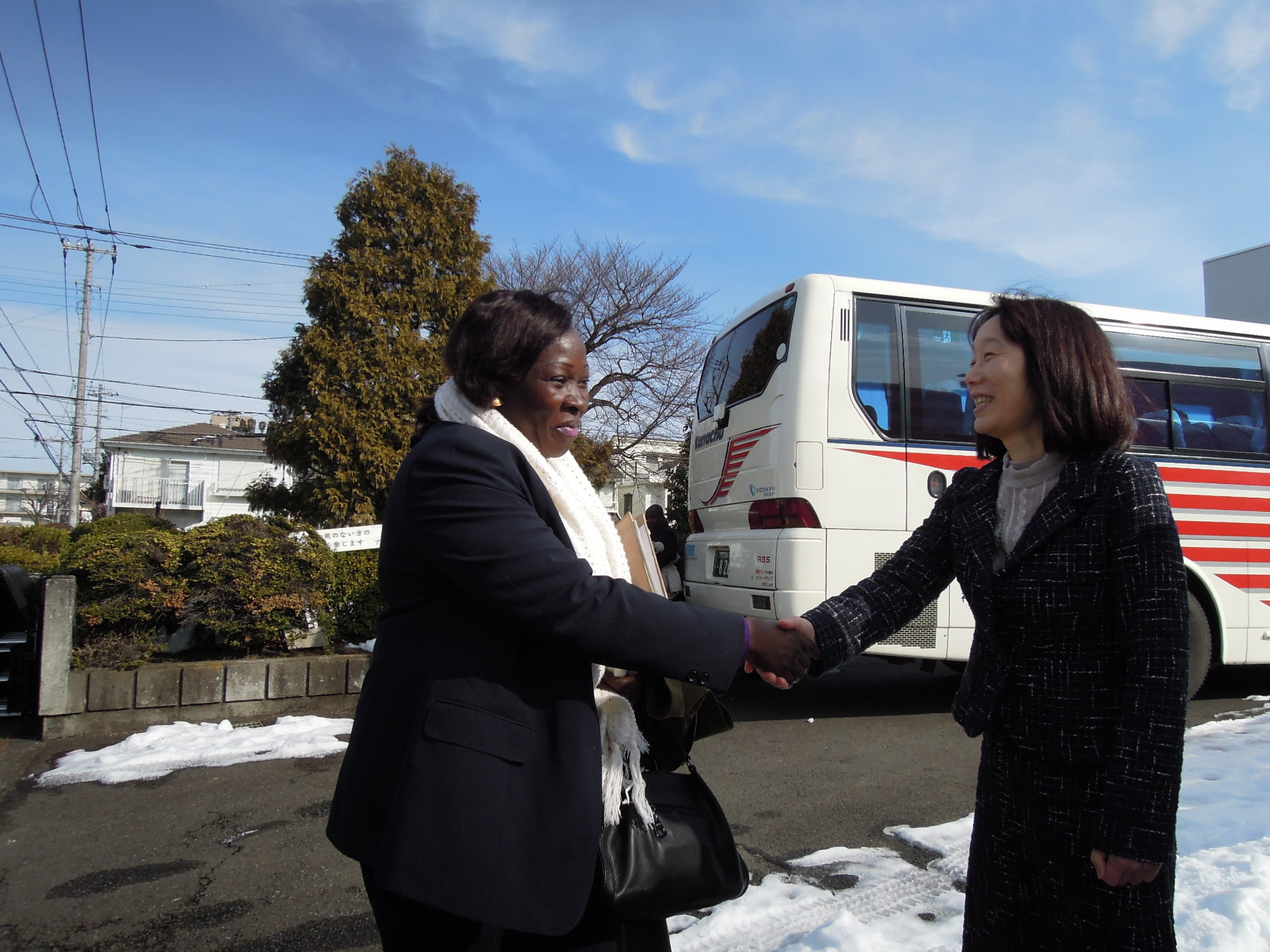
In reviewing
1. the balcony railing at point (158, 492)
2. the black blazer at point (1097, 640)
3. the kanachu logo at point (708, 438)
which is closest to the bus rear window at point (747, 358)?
the kanachu logo at point (708, 438)

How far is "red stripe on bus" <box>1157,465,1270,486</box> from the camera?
6.03 m

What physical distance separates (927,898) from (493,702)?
2271 millimetres

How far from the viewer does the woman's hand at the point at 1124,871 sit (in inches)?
55.5

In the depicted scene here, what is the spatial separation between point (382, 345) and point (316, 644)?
4.29 metres

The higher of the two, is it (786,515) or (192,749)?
(786,515)

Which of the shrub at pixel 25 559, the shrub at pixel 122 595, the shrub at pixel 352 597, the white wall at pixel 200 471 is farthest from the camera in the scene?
the white wall at pixel 200 471

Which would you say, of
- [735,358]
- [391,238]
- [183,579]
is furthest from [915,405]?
[391,238]

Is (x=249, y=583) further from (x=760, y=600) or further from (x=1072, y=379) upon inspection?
(x=1072, y=379)

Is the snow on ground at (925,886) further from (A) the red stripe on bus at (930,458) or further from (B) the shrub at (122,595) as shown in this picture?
(A) the red stripe on bus at (930,458)

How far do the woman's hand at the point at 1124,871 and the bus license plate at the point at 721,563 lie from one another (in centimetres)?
471

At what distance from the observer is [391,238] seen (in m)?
10.6

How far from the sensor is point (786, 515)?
5516mm

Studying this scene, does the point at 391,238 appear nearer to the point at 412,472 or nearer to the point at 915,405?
the point at 915,405

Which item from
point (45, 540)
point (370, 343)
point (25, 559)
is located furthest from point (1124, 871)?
point (45, 540)
